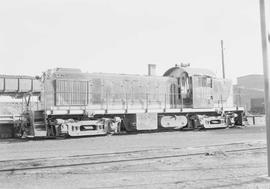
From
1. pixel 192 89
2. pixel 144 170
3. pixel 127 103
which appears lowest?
pixel 144 170

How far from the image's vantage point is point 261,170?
671cm

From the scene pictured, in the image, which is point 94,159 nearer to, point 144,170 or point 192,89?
point 144,170

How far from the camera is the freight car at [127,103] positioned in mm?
15070

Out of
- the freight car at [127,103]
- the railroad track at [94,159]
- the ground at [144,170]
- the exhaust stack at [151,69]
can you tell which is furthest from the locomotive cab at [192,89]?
the ground at [144,170]

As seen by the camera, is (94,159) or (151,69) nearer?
(94,159)

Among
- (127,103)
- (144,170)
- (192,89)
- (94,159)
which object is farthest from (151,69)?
(144,170)

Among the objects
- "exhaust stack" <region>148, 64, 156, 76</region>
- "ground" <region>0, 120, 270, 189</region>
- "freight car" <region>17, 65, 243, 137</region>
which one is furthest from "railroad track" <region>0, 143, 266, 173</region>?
"exhaust stack" <region>148, 64, 156, 76</region>

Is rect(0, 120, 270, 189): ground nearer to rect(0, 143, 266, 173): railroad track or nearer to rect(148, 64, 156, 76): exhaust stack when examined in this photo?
rect(0, 143, 266, 173): railroad track

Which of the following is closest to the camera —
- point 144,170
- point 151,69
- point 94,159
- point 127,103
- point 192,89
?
point 144,170

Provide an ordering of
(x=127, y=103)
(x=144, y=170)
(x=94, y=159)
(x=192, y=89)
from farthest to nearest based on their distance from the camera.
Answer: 1. (x=192, y=89)
2. (x=127, y=103)
3. (x=94, y=159)
4. (x=144, y=170)

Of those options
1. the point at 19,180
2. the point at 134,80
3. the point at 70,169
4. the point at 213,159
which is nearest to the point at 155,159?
the point at 213,159

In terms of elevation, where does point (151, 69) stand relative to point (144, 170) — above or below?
above

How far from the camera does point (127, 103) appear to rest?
57.0 feet

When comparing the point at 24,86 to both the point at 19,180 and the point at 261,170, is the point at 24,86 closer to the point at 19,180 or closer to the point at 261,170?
the point at 19,180
